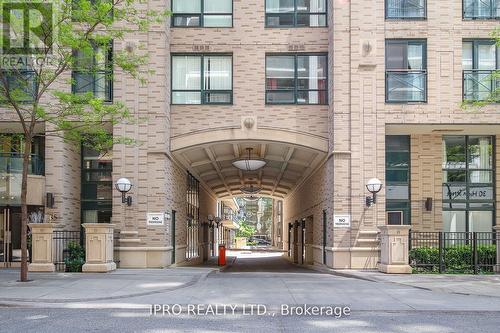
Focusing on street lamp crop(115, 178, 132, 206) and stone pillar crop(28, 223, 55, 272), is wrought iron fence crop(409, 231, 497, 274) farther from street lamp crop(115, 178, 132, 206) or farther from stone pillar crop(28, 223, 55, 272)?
stone pillar crop(28, 223, 55, 272)

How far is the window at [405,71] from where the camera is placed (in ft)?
70.9

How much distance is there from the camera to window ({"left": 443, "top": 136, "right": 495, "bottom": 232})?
23812mm

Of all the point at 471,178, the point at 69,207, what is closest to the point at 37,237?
the point at 69,207

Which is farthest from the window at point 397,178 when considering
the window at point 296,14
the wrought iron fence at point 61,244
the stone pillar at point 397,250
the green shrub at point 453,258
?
the wrought iron fence at point 61,244

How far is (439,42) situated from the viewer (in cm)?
2158

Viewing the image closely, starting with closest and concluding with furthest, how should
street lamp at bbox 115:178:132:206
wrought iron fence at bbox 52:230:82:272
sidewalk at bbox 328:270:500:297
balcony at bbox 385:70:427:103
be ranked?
1. sidewalk at bbox 328:270:500:297
2. wrought iron fence at bbox 52:230:82:272
3. street lamp at bbox 115:178:132:206
4. balcony at bbox 385:70:427:103

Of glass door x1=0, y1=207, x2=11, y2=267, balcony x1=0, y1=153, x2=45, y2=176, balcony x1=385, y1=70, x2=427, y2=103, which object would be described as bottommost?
glass door x1=0, y1=207, x2=11, y2=267

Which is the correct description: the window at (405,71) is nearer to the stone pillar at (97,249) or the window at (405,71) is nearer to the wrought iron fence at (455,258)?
the wrought iron fence at (455,258)

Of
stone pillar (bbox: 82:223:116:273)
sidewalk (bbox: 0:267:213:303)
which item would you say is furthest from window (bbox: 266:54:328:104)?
stone pillar (bbox: 82:223:116:273)

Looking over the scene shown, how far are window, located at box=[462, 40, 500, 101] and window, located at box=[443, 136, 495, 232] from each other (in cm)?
284

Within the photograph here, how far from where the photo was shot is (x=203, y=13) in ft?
73.8

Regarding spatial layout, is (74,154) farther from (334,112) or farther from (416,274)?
(416,274)

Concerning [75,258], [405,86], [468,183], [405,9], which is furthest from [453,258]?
[75,258]

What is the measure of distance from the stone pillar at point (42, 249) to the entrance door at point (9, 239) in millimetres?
3523
